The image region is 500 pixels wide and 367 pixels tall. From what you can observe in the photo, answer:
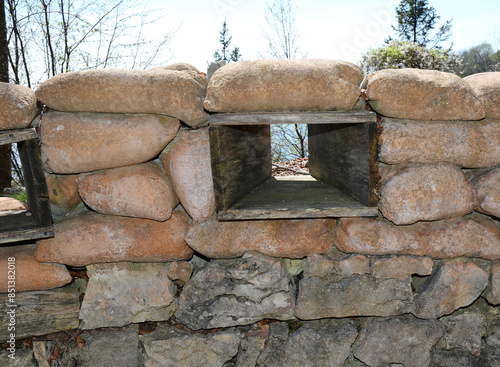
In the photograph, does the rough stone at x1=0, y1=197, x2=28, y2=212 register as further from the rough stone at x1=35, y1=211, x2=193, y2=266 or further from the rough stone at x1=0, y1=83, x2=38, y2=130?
the rough stone at x1=0, y1=83, x2=38, y2=130

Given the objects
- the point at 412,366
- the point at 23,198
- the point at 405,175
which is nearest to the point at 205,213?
the point at 405,175

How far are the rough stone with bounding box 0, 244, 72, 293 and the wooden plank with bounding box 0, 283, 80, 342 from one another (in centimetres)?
4

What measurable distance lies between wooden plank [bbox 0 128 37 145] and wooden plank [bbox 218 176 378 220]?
2.97 ft

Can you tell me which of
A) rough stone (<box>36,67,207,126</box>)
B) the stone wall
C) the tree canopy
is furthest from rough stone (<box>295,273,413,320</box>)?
the tree canopy

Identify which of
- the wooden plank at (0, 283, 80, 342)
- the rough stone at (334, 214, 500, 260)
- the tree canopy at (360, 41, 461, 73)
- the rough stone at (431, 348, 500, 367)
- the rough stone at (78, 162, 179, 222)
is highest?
the tree canopy at (360, 41, 461, 73)

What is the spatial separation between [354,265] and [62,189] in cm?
147

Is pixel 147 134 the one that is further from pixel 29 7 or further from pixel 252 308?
pixel 29 7

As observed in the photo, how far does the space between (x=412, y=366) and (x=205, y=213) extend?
1300 mm

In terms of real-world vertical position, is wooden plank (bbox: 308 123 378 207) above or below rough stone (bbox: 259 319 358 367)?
above

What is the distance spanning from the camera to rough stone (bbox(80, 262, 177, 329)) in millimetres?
2004

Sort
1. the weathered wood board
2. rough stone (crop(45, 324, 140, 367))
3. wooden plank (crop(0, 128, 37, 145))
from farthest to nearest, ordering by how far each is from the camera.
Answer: rough stone (crop(45, 324, 140, 367)) → the weathered wood board → wooden plank (crop(0, 128, 37, 145))

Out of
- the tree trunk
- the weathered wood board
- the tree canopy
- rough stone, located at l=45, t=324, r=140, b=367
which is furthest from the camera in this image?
the tree canopy

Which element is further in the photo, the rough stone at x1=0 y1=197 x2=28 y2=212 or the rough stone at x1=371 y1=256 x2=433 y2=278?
the rough stone at x1=0 y1=197 x2=28 y2=212

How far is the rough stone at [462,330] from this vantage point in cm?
204
